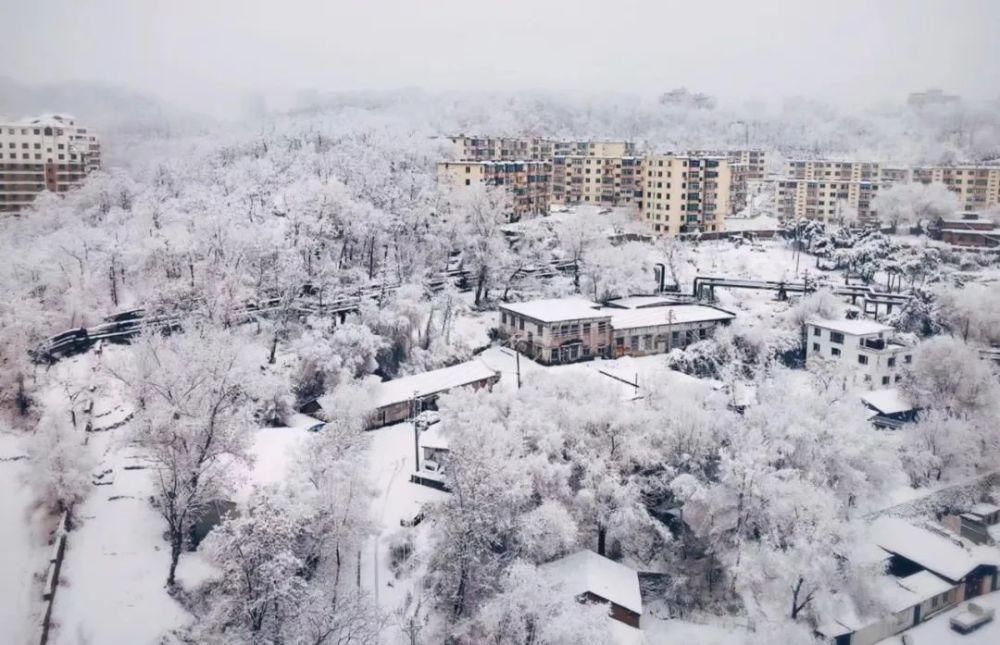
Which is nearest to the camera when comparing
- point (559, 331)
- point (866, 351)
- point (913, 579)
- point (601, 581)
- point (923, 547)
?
point (601, 581)

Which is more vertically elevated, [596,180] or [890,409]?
[596,180]

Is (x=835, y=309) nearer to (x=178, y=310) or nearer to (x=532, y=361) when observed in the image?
(x=532, y=361)

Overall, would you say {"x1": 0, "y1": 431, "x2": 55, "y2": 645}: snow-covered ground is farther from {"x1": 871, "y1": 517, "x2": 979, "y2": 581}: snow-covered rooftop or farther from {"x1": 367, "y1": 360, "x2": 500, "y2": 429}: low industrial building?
{"x1": 871, "y1": 517, "x2": 979, "y2": 581}: snow-covered rooftop

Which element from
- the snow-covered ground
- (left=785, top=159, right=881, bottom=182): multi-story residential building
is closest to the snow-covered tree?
the snow-covered ground

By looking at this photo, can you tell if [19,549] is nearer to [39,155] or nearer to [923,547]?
[39,155]

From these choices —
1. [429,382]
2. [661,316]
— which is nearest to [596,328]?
[661,316]

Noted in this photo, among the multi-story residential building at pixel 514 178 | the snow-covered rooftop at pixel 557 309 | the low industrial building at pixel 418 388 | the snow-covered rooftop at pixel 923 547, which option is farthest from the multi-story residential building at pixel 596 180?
the snow-covered rooftop at pixel 923 547

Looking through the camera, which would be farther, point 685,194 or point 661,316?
point 685,194
